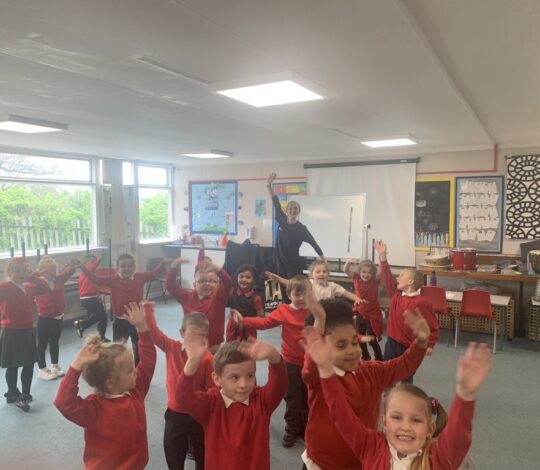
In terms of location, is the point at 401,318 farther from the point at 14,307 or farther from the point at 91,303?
the point at 91,303

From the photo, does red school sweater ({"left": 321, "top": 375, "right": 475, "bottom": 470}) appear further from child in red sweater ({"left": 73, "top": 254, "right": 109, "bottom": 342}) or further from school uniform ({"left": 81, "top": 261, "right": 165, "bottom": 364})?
child in red sweater ({"left": 73, "top": 254, "right": 109, "bottom": 342})

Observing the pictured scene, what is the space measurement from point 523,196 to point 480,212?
1.77 feet

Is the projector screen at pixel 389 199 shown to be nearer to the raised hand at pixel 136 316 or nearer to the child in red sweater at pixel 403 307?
the child in red sweater at pixel 403 307

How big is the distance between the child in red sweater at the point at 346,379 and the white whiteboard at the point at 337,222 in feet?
16.1

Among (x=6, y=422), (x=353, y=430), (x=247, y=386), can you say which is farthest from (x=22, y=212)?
(x=353, y=430)

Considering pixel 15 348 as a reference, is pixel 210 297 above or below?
above

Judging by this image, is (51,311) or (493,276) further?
(493,276)

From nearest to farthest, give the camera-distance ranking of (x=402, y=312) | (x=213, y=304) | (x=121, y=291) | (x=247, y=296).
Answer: (x=213, y=304)
(x=402, y=312)
(x=247, y=296)
(x=121, y=291)

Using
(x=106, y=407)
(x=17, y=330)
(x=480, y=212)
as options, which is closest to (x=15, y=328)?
(x=17, y=330)

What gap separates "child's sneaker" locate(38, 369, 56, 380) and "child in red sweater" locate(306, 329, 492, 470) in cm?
373

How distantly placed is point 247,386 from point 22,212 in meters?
5.66

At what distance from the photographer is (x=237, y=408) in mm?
1540

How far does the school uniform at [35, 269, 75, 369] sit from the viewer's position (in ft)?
13.1

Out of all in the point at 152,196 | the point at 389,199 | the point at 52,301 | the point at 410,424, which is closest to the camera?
the point at 410,424
